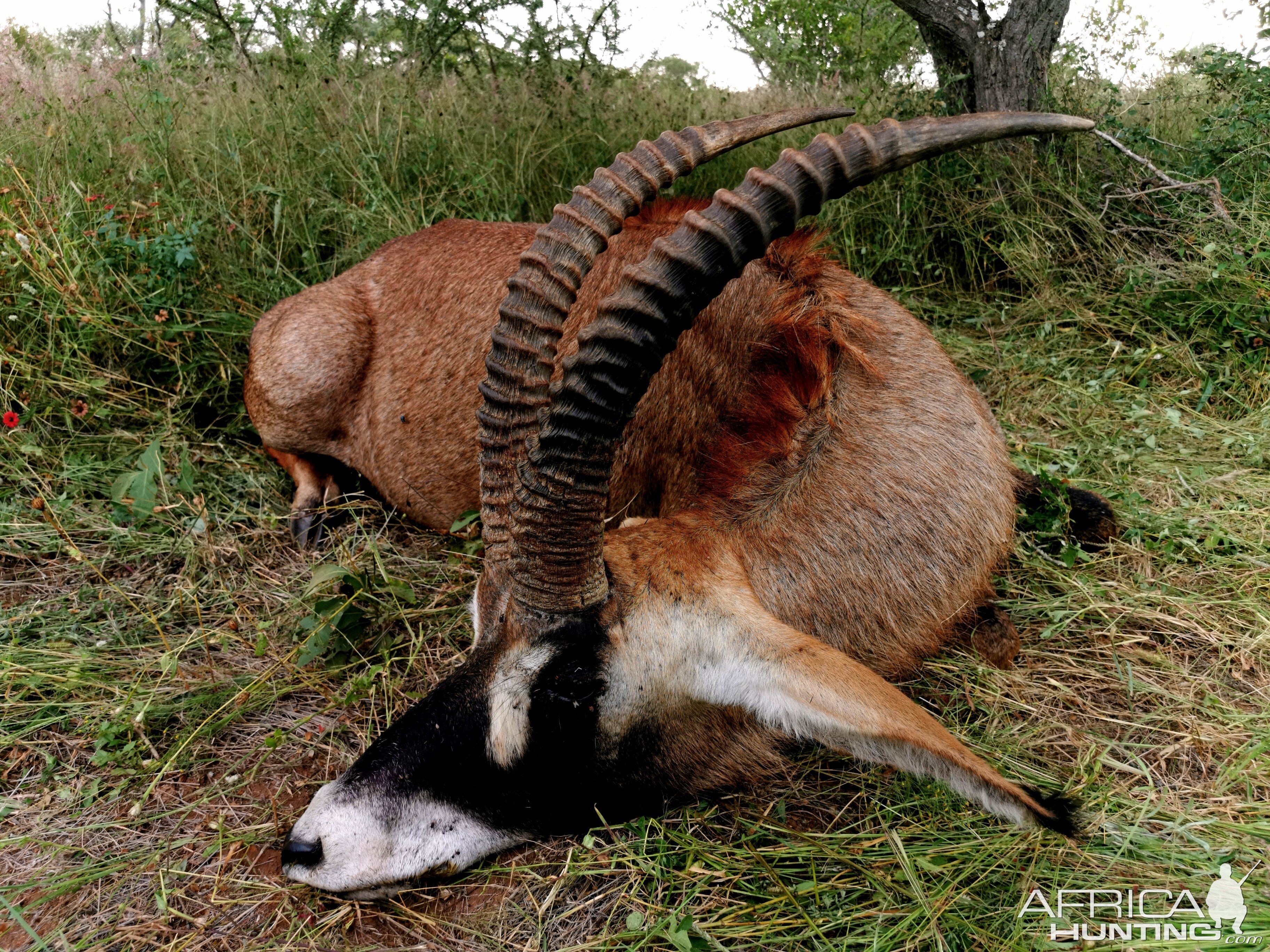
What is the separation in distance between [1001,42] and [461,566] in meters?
5.48

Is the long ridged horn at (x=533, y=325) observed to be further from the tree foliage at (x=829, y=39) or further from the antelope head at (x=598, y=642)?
the tree foliage at (x=829, y=39)

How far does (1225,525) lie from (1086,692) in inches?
53.6

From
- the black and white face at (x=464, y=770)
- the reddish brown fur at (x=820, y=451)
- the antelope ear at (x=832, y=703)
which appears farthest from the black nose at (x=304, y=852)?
the reddish brown fur at (x=820, y=451)

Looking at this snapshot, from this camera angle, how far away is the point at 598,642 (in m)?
2.62

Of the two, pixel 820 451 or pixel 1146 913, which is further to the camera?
pixel 820 451

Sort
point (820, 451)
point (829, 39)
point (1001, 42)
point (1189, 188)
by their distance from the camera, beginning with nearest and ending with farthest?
point (820, 451), point (1189, 188), point (1001, 42), point (829, 39)

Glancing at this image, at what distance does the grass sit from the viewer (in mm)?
2645

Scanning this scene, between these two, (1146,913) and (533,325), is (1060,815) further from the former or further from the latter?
(533,325)

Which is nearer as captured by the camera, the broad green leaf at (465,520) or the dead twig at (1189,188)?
the broad green leaf at (465,520)

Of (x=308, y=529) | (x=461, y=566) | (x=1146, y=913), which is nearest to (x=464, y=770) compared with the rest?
(x=461, y=566)

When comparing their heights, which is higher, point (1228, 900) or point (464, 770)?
point (464, 770)

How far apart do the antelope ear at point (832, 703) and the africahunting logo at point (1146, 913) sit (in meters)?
0.42

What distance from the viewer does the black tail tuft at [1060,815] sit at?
212 centimetres

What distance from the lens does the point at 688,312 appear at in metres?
2.53
